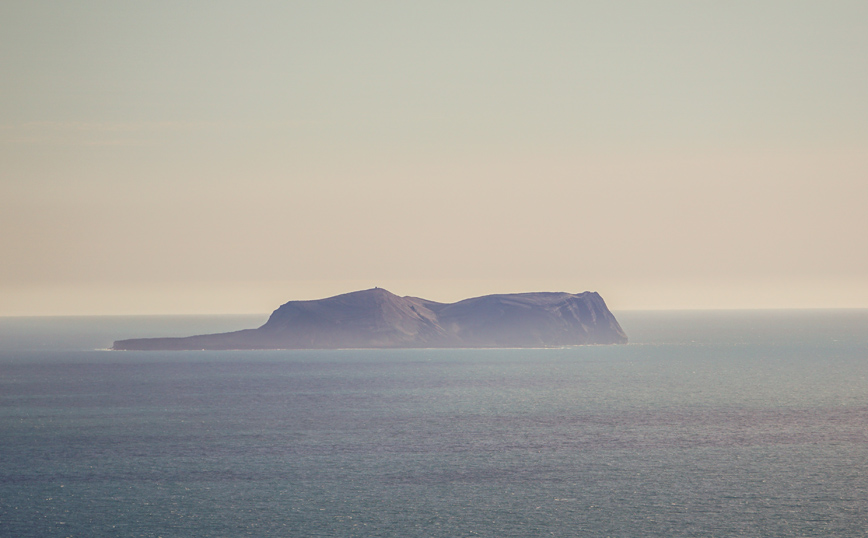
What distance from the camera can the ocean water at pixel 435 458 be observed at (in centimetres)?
5231

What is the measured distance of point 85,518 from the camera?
173ft

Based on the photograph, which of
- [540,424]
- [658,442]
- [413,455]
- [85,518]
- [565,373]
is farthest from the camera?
[565,373]

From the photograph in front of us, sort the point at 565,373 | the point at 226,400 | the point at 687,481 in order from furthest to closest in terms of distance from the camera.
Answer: the point at 565,373, the point at 226,400, the point at 687,481

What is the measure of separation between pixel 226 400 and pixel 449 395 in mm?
31604

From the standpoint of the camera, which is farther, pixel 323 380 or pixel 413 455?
pixel 323 380

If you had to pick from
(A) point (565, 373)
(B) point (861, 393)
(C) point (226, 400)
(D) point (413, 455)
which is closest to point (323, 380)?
(C) point (226, 400)

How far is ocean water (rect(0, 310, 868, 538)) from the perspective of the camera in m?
52.3

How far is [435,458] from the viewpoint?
237ft

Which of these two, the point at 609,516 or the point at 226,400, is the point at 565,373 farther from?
the point at 609,516

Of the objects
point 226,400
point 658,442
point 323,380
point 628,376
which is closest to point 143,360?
point 323,380

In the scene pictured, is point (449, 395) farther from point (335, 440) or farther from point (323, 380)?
Answer: point (335, 440)

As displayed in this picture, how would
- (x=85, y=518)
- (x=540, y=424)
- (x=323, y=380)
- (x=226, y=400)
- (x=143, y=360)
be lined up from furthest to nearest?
(x=143, y=360) → (x=323, y=380) → (x=226, y=400) → (x=540, y=424) → (x=85, y=518)

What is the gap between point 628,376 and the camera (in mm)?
149500

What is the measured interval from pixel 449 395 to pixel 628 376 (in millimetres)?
42255
